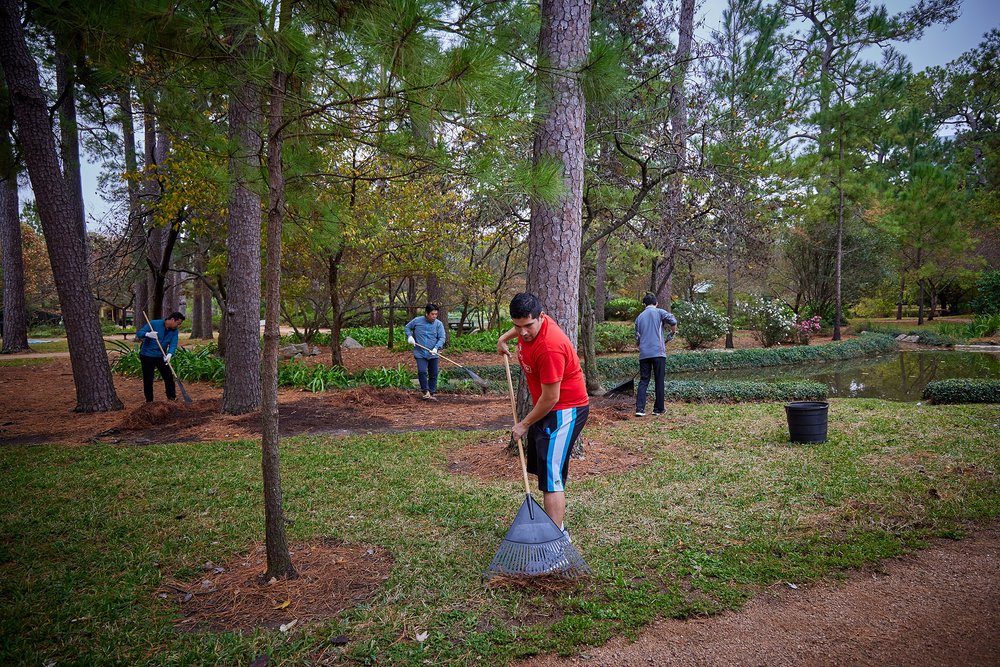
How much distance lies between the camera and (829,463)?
5062 mm

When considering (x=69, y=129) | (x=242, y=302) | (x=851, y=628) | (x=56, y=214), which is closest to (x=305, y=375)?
(x=242, y=302)

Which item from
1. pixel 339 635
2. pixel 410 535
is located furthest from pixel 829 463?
pixel 339 635

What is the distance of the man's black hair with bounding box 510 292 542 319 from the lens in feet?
10.3

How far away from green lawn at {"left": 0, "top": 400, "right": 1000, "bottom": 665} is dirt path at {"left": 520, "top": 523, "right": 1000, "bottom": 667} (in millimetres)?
115

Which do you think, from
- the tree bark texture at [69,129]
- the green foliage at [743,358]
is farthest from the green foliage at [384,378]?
the tree bark texture at [69,129]

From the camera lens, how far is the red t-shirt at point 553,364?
10.4 feet

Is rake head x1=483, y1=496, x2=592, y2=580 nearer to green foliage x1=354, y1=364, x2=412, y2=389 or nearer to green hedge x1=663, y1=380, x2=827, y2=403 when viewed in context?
green hedge x1=663, y1=380, x2=827, y2=403

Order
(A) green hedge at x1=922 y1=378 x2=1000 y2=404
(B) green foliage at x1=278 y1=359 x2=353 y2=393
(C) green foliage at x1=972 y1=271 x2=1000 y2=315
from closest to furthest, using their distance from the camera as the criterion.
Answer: (A) green hedge at x1=922 y1=378 x2=1000 y2=404 → (B) green foliage at x1=278 y1=359 x2=353 y2=393 → (C) green foliage at x1=972 y1=271 x2=1000 y2=315

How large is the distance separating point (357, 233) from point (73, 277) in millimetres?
4128

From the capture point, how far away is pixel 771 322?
17344 mm

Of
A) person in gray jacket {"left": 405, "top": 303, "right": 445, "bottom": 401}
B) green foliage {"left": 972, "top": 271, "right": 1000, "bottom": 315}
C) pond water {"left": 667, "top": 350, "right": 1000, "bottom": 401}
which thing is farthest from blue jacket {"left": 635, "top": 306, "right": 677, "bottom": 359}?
green foliage {"left": 972, "top": 271, "right": 1000, "bottom": 315}

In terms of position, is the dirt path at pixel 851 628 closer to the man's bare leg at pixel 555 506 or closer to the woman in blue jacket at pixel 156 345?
A: the man's bare leg at pixel 555 506

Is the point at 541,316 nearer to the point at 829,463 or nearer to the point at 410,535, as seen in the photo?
the point at 410,535

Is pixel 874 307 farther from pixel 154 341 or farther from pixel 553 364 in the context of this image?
pixel 154 341
